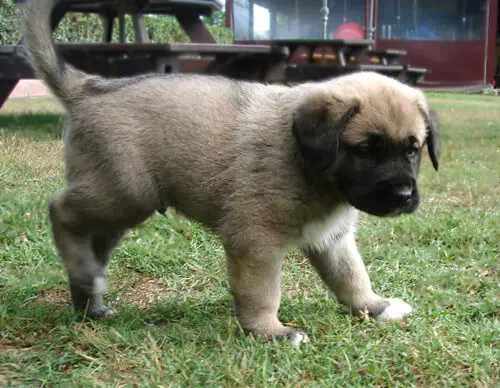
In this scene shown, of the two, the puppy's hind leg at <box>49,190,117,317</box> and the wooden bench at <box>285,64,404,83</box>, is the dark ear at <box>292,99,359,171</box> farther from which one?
the wooden bench at <box>285,64,404,83</box>

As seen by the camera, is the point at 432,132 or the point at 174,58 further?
the point at 174,58

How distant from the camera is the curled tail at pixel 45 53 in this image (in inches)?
134

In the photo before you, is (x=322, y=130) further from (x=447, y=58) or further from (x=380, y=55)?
(x=447, y=58)

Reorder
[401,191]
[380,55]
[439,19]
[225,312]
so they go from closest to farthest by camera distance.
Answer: [401,191], [225,312], [380,55], [439,19]

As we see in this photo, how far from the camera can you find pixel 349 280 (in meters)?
3.39

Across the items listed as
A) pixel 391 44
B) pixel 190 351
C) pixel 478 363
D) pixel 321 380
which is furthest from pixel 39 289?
pixel 391 44

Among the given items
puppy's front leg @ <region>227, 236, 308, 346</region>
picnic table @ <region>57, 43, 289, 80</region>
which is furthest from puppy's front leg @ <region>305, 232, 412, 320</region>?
picnic table @ <region>57, 43, 289, 80</region>

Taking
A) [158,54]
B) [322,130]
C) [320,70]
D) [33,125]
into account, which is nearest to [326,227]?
[322,130]

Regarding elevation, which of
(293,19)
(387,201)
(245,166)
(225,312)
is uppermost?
(293,19)

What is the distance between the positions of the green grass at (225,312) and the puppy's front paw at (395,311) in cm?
9

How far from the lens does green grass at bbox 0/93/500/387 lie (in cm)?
265

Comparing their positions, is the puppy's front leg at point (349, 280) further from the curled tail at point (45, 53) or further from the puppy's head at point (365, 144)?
the curled tail at point (45, 53)

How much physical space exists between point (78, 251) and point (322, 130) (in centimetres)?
139

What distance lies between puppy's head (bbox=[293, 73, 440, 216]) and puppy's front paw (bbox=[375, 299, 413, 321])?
0.64 meters
